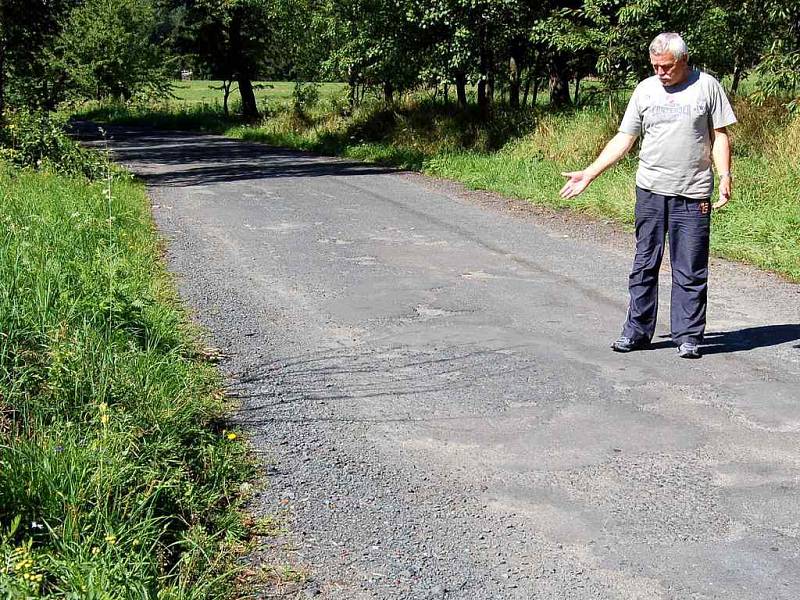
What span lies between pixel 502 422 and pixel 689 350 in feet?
5.67

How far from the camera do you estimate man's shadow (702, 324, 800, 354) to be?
6.46 meters

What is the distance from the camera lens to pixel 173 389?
194 inches

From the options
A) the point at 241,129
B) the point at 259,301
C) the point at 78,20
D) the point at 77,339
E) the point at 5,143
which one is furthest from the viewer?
the point at 78,20

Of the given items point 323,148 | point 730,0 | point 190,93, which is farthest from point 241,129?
point 190,93

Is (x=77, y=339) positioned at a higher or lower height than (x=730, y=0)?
lower

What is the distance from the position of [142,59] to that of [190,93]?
2376cm

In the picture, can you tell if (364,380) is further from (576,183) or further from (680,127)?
(680,127)

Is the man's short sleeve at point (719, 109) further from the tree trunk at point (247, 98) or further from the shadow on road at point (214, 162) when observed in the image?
the tree trunk at point (247, 98)

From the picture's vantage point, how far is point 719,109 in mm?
6117

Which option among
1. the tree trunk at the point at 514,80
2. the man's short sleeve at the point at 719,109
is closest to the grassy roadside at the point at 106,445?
the man's short sleeve at the point at 719,109

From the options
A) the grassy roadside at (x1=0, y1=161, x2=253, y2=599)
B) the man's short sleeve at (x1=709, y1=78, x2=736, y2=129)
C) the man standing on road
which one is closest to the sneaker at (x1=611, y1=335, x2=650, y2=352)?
the man standing on road

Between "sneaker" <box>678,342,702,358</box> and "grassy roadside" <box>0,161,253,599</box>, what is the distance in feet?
9.20

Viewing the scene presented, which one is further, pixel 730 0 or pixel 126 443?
pixel 730 0

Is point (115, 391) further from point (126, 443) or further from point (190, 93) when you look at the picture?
point (190, 93)
